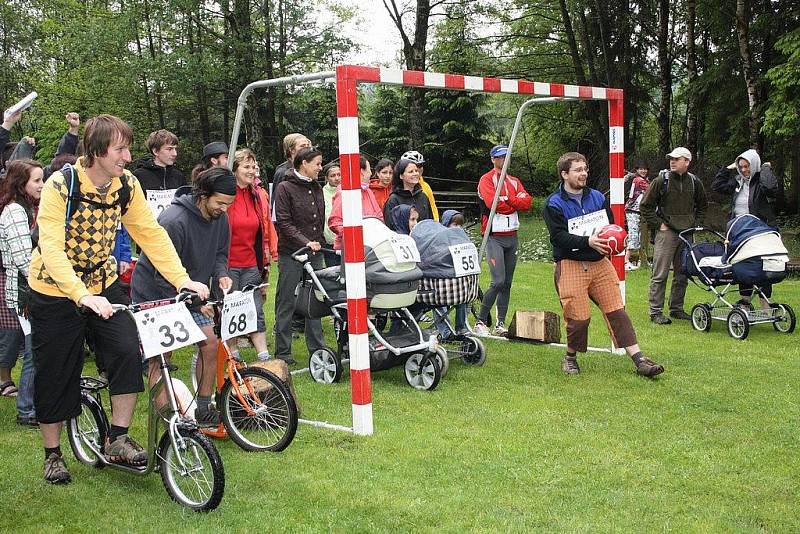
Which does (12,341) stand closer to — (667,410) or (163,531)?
(163,531)

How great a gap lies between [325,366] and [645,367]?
8.70 ft

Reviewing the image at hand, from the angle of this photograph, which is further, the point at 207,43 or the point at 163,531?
the point at 207,43

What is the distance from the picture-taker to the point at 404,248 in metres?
6.42

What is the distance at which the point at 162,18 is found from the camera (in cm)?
→ 2311

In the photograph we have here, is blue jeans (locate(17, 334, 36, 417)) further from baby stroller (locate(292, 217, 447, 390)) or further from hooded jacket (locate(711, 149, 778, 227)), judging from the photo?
hooded jacket (locate(711, 149, 778, 227))

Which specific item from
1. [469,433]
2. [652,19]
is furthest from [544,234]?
[469,433]

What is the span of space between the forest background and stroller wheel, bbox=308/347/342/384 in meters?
13.2

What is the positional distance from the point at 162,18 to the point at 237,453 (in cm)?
2069

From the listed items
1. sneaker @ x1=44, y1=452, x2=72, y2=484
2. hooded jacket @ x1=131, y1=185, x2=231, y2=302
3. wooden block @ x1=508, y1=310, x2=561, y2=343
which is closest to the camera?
sneaker @ x1=44, y1=452, x2=72, y2=484

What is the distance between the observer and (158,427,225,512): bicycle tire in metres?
3.88

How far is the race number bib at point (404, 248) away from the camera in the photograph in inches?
250

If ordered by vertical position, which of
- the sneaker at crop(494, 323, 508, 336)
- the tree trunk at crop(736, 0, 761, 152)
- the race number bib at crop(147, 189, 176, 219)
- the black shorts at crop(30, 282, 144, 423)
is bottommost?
the sneaker at crop(494, 323, 508, 336)

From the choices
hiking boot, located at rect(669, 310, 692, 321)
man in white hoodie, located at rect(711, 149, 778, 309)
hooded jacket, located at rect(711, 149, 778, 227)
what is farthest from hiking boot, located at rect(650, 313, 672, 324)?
hooded jacket, located at rect(711, 149, 778, 227)

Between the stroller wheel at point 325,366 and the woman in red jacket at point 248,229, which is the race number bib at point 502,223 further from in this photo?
the woman in red jacket at point 248,229
